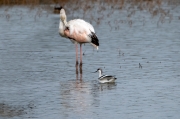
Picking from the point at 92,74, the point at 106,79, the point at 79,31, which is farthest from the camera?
the point at 79,31

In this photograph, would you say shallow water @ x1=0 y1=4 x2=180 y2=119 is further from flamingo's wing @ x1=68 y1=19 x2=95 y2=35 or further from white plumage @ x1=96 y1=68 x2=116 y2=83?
flamingo's wing @ x1=68 y1=19 x2=95 y2=35

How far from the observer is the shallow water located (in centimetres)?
1102

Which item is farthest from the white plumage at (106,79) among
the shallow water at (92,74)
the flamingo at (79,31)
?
the flamingo at (79,31)

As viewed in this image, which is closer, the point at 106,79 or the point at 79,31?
the point at 106,79

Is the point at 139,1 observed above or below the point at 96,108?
above

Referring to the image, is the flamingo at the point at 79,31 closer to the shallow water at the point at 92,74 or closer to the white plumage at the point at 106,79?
the shallow water at the point at 92,74

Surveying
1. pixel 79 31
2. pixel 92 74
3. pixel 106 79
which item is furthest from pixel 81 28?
pixel 106 79

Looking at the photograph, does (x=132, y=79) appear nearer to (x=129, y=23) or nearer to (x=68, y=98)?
(x=68, y=98)

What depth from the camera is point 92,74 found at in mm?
14828

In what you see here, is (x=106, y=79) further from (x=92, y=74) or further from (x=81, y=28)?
(x=81, y=28)

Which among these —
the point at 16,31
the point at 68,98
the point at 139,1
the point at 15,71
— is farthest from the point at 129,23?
the point at 68,98

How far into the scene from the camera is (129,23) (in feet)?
80.2

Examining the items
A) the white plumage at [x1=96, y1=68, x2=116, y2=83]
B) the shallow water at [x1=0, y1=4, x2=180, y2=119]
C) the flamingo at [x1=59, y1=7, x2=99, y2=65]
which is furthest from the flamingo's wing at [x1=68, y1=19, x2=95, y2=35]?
the white plumage at [x1=96, y1=68, x2=116, y2=83]

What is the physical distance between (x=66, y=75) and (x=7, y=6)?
16.0 meters
